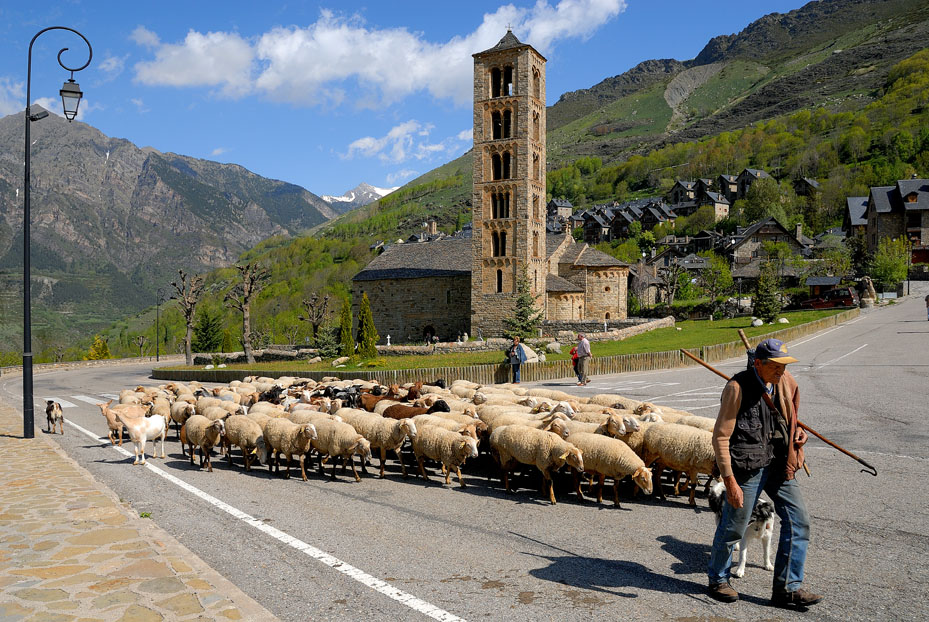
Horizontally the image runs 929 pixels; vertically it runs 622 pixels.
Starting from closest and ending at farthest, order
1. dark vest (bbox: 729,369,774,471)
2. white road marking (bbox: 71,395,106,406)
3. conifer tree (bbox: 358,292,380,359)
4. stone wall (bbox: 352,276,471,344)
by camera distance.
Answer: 1. dark vest (bbox: 729,369,774,471)
2. white road marking (bbox: 71,395,106,406)
3. conifer tree (bbox: 358,292,380,359)
4. stone wall (bbox: 352,276,471,344)

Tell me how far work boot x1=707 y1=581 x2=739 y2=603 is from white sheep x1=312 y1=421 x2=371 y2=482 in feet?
21.9

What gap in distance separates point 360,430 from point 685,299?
85.9m

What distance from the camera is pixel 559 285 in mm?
62188

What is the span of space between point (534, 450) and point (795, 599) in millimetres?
4847

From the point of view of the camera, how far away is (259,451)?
40.4 feet

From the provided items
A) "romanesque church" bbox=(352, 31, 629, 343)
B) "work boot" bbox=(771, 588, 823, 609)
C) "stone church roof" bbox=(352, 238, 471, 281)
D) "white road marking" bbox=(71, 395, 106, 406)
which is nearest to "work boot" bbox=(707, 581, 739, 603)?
"work boot" bbox=(771, 588, 823, 609)

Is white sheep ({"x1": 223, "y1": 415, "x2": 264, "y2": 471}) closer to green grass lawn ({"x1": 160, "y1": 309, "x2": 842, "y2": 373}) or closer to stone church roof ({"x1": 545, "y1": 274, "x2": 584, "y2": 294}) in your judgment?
green grass lawn ({"x1": 160, "y1": 309, "x2": 842, "y2": 373})

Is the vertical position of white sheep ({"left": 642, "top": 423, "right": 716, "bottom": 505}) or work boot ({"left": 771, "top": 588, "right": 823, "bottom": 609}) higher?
white sheep ({"left": 642, "top": 423, "right": 716, "bottom": 505})

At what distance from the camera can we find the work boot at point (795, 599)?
223 inches

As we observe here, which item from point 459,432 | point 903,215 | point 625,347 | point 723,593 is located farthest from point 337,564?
point 903,215

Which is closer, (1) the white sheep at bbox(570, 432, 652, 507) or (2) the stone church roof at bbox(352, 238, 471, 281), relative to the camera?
(1) the white sheep at bbox(570, 432, 652, 507)

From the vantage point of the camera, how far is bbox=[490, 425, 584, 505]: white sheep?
9688 mm

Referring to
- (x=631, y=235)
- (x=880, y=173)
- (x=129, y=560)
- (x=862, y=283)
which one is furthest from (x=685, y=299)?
(x=129, y=560)

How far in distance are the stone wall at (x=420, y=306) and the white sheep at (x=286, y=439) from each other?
52.5 meters
